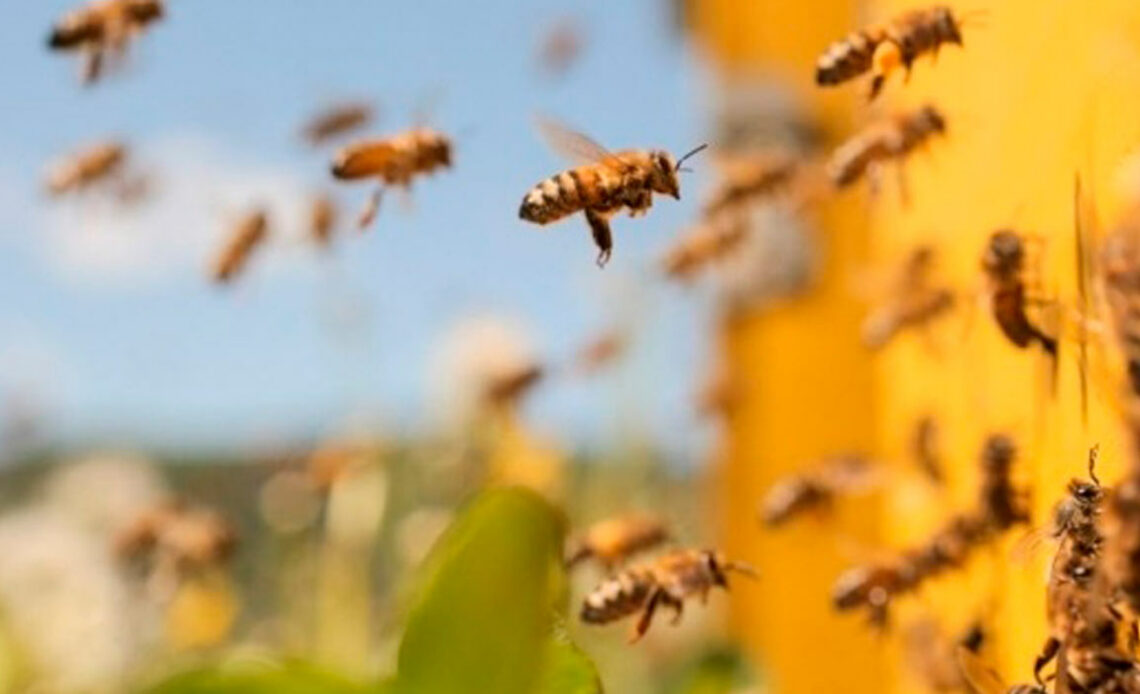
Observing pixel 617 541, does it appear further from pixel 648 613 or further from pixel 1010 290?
pixel 1010 290

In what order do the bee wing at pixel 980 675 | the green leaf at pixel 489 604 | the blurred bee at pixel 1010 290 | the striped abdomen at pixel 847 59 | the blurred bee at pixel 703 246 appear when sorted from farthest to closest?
the blurred bee at pixel 703 246 < the striped abdomen at pixel 847 59 < the blurred bee at pixel 1010 290 < the bee wing at pixel 980 675 < the green leaf at pixel 489 604

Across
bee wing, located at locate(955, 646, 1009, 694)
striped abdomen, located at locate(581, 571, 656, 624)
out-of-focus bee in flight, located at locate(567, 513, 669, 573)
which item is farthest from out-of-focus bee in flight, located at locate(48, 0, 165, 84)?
bee wing, located at locate(955, 646, 1009, 694)

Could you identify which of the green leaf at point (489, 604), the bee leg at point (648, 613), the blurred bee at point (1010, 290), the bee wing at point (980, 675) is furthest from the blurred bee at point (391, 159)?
the green leaf at point (489, 604)

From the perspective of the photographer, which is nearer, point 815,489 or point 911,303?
point 911,303

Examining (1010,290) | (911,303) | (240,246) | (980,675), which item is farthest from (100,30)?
(980,675)

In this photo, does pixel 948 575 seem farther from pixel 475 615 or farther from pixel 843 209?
pixel 843 209

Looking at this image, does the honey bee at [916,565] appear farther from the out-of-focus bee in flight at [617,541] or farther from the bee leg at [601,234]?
the bee leg at [601,234]
